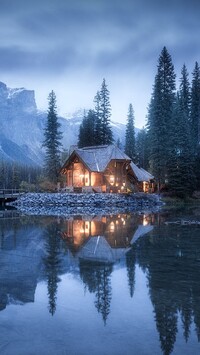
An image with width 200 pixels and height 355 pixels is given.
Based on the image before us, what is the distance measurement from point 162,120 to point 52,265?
141 feet

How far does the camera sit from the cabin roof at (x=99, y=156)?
51.8 metres

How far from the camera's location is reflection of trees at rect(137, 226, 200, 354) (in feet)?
22.7

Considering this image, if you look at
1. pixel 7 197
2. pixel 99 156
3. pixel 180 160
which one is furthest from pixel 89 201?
pixel 7 197

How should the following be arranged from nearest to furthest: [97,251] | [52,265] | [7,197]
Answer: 1. [52,265]
2. [97,251]
3. [7,197]

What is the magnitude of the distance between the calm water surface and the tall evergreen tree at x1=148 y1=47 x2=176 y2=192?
36.7m

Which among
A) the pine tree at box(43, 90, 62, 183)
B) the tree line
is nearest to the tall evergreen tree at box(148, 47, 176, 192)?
the tree line

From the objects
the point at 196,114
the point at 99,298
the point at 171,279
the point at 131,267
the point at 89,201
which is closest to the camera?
the point at 99,298

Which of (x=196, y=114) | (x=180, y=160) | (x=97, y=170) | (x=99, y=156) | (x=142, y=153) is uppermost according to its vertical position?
(x=196, y=114)

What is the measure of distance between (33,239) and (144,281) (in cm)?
832

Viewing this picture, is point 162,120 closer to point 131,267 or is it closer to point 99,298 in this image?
point 131,267

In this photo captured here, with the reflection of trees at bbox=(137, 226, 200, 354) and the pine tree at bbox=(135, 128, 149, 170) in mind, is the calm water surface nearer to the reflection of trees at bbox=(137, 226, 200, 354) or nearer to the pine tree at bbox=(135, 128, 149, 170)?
the reflection of trees at bbox=(137, 226, 200, 354)

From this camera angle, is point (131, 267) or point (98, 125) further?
point (98, 125)

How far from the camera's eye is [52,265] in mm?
11688

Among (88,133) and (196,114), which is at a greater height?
(196,114)
